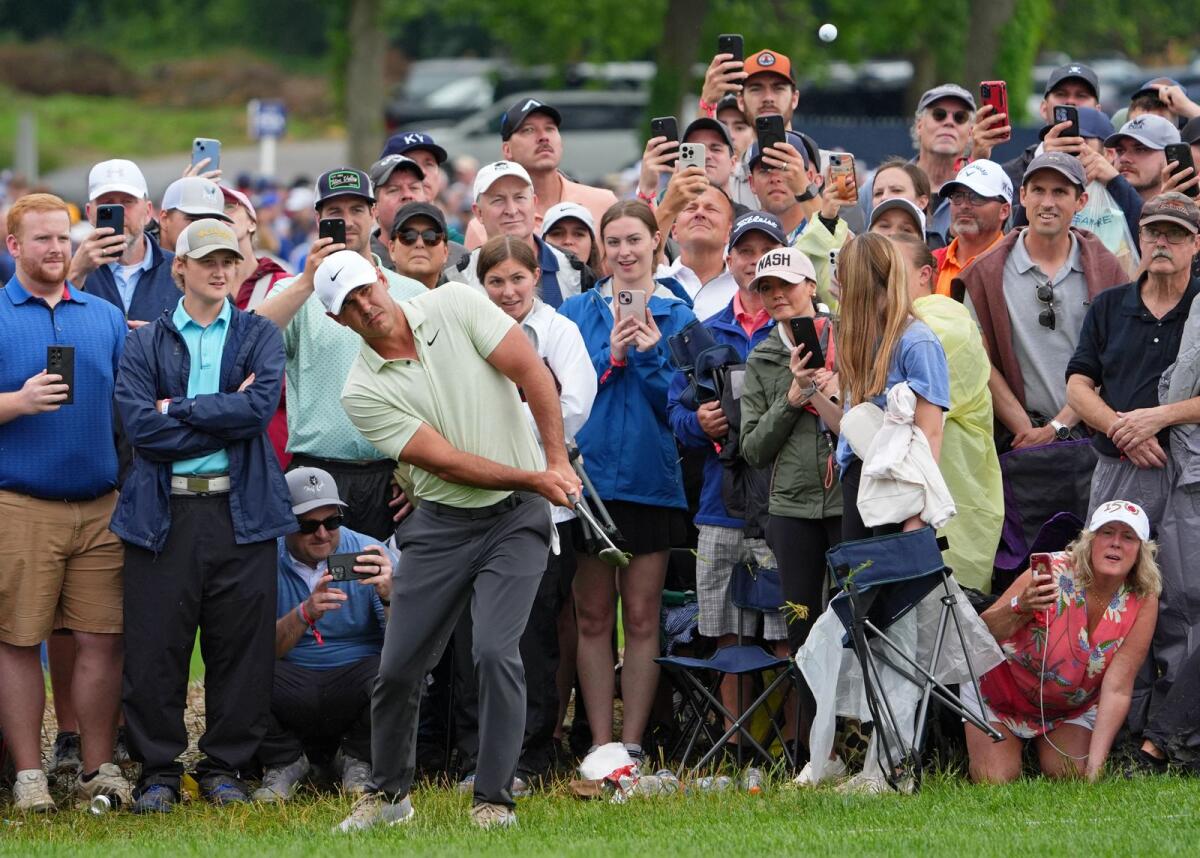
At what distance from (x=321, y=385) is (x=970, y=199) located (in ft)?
11.1

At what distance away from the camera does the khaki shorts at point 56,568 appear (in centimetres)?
867

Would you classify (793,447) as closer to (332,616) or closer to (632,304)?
(632,304)

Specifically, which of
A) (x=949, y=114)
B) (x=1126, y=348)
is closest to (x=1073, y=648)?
(x=1126, y=348)

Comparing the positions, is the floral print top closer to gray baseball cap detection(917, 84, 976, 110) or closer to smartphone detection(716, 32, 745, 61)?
gray baseball cap detection(917, 84, 976, 110)

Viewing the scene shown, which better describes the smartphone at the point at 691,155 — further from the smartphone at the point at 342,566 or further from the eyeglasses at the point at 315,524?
the smartphone at the point at 342,566

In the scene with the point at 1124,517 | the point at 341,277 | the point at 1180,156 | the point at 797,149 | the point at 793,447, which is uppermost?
the point at 1180,156

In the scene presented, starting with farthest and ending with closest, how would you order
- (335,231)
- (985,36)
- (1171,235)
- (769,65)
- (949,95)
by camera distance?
1. (985,36)
2. (769,65)
3. (949,95)
4. (335,231)
5. (1171,235)

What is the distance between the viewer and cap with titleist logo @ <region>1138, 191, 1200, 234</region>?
853 cm

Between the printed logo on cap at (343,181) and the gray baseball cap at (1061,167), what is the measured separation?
331 cm

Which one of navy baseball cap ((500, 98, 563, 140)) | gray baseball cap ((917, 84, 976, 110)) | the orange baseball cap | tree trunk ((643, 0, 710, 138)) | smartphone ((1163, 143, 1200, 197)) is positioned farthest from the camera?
tree trunk ((643, 0, 710, 138))

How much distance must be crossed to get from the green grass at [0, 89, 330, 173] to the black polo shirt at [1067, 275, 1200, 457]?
106 ft

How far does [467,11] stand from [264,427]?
1108 inches

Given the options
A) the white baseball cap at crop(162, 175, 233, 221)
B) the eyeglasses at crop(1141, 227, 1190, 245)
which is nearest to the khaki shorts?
the white baseball cap at crop(162, 175, 233, 221)

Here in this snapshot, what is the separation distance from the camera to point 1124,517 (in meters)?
8.21
